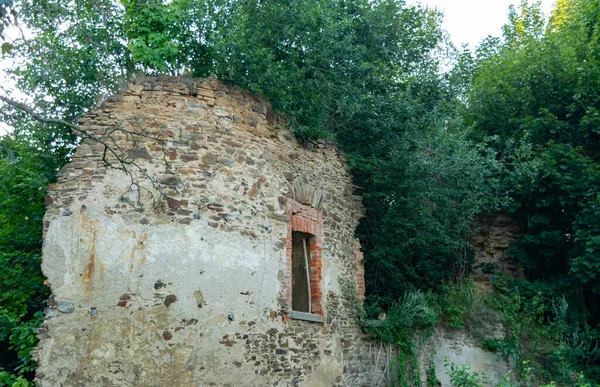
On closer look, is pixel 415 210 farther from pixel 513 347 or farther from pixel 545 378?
pixel 545 378

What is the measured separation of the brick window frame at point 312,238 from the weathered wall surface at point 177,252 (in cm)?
14

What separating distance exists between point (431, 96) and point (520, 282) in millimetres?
4241

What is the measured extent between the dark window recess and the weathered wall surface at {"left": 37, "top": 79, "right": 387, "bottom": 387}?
0.51 metres

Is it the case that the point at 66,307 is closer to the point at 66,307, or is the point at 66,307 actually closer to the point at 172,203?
the point at 66,307

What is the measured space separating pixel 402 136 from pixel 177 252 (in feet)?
17.4

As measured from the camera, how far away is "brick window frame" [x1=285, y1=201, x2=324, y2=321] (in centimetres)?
847

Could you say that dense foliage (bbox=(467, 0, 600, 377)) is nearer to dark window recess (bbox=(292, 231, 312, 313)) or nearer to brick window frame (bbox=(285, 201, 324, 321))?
brick window frame (bbox=(285, 201, 324, 321))

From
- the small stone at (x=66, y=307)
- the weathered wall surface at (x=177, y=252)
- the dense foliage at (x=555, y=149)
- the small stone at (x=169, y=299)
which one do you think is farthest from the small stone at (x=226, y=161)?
the dense foliage at (x=555, y=149)

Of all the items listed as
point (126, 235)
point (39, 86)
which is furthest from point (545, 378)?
point (39, 86)

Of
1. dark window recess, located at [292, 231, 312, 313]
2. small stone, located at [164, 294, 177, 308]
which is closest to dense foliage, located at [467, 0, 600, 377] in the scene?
dark window recess, located at [292, 231, 312, 313]

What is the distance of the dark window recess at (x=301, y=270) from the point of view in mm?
8906

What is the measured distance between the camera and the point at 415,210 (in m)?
10.8

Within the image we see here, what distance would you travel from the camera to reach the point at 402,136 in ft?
35.3

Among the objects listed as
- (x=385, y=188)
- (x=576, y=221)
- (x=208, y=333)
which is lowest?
(x=208, y=333)
